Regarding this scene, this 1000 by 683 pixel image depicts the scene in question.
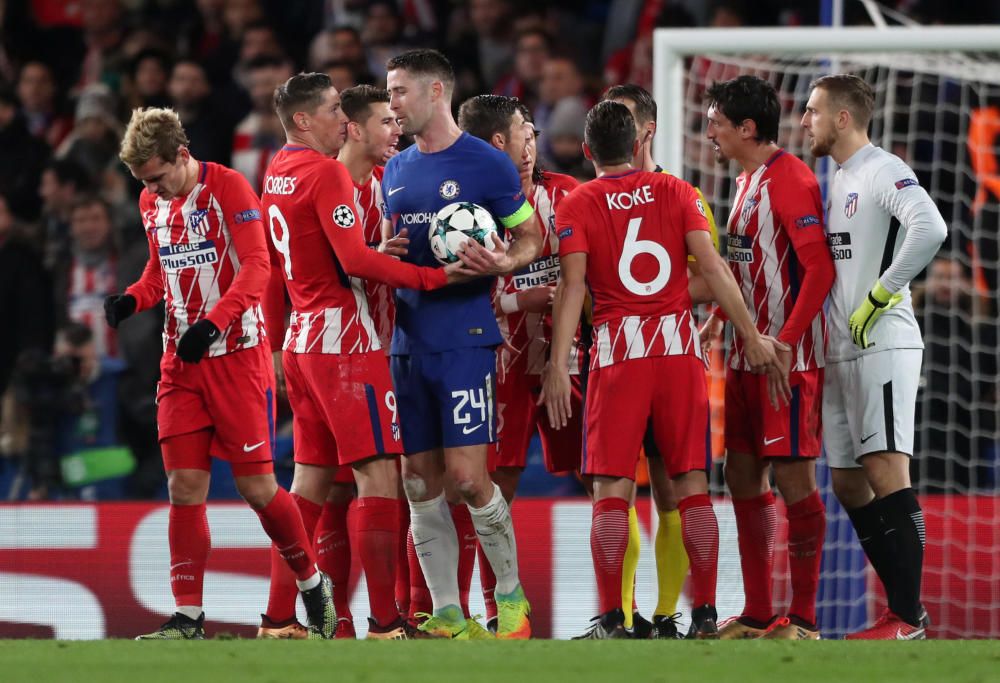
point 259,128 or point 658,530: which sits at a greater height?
point 259,128

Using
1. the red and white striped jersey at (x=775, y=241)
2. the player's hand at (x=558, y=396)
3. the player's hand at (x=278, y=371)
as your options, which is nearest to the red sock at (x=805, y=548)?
the red and white striped jersey at (x=775, y=241)

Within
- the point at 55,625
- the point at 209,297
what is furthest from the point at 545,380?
the point at 55,625

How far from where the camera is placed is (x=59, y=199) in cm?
993

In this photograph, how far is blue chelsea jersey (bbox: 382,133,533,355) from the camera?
5555 mm

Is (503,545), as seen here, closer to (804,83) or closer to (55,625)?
(55,625)

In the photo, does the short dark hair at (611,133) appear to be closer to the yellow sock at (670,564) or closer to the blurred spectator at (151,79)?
the yellow sock at (670,564)

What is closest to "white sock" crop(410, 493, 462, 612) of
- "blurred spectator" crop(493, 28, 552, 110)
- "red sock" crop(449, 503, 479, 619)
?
"red sock" crop(449, 503, 479, 619)

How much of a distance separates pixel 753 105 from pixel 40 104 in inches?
278

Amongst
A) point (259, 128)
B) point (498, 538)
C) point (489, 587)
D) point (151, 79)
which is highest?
point (151, 79)

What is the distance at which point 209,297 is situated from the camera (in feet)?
18.9

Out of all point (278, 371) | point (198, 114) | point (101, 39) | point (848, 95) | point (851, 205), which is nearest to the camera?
point (851, 205)

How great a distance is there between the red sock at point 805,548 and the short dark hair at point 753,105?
1.47 meters

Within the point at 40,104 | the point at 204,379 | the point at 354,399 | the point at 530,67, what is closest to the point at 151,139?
the point at 204,379

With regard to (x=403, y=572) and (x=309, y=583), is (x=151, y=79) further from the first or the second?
(x=309, y=583)
